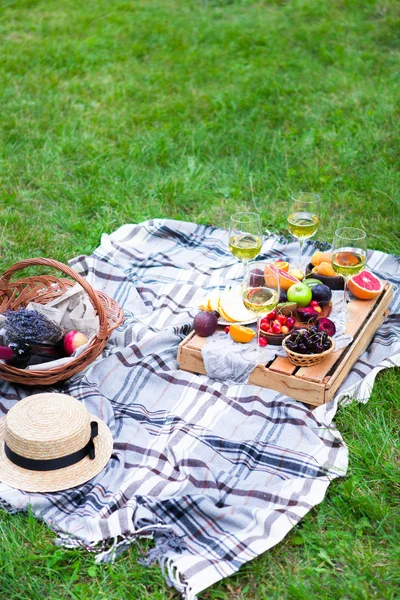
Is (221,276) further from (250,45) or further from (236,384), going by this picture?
(250,45)

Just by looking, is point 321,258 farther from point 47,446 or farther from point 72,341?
point 47,446

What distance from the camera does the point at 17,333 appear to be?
3896 mm

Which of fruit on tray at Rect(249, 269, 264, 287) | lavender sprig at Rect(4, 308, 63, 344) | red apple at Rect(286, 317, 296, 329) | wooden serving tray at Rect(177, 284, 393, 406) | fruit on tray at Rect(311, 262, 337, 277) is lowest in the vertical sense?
wooden serving tray at Rect(177, 284, 393, 406)

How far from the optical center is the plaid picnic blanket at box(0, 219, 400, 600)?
321 centimetres

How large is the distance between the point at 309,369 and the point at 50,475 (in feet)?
4.81

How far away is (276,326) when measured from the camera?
13.6ft

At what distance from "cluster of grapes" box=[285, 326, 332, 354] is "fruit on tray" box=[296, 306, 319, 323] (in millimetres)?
174

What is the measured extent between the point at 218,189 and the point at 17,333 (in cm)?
289

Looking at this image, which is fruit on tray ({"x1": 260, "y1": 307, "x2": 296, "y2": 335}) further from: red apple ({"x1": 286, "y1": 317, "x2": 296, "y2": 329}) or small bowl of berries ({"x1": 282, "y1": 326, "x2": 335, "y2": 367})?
small bowl of berries ({"x1": 282, "y1": 326, "x2": 335, "y2": 367})

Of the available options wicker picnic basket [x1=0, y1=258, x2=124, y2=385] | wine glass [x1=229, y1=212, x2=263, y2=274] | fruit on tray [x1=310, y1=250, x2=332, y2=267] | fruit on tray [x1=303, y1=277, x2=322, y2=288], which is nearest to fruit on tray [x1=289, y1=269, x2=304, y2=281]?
fruit on tray [x1=303, y1=277, x2=322, y2=288]

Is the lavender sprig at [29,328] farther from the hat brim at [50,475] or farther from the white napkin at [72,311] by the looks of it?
the hat brim at [50,475]

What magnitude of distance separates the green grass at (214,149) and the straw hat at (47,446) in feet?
0.68

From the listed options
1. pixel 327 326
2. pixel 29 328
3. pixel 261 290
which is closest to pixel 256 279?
pixel 261 290

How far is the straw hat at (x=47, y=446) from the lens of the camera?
3.35m
